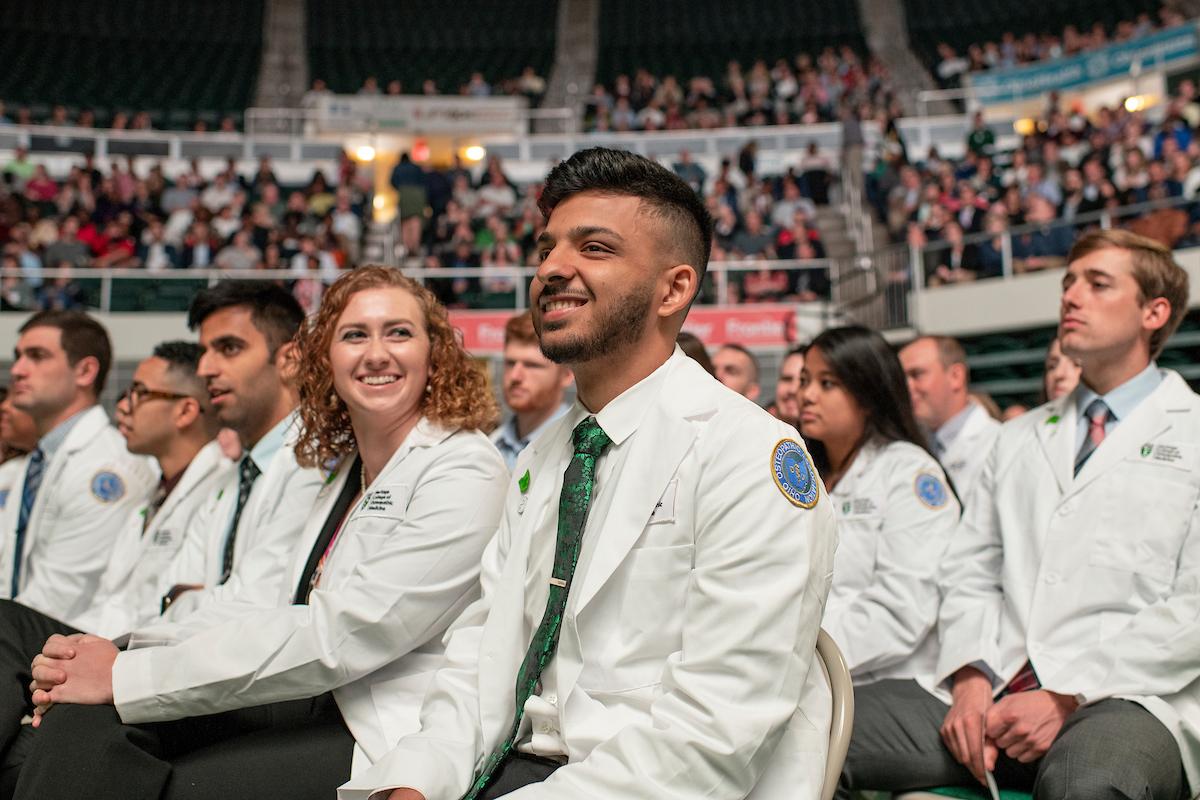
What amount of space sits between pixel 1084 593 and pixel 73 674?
2.29m

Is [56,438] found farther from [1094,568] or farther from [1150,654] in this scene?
[1150,654]

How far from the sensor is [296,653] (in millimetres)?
2234

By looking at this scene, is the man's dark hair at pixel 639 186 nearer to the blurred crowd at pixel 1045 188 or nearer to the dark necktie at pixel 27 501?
the dark necktie at pixel 27 501

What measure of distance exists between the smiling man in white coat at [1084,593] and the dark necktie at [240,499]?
1823 millimetres

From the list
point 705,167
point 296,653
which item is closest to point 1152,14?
point 705,167

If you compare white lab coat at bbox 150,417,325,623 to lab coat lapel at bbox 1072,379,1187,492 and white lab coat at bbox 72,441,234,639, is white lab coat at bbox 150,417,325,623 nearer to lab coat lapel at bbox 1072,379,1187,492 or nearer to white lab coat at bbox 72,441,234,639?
white lab coat at bbox 72,441,234,639

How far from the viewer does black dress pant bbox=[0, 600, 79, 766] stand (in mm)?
2508

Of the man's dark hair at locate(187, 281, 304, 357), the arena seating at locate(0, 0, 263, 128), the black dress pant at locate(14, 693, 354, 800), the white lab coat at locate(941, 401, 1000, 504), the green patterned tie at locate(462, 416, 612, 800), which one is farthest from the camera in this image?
the arena seating at locate(0, 0, 263, 128)

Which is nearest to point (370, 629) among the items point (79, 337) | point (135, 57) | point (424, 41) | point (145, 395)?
point (145, 395)

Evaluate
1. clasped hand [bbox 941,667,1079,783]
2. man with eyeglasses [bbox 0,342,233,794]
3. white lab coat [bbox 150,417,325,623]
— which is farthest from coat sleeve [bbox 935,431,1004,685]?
man with eyeglasses [bbox 0,342,233,794]

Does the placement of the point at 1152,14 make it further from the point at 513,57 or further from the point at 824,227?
the point at 513,57

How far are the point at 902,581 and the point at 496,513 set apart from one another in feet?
4.19

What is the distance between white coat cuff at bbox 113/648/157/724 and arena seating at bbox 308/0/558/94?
19.4 meters

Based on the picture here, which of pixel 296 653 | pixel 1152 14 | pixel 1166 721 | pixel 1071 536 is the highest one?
pixel 1152 14
